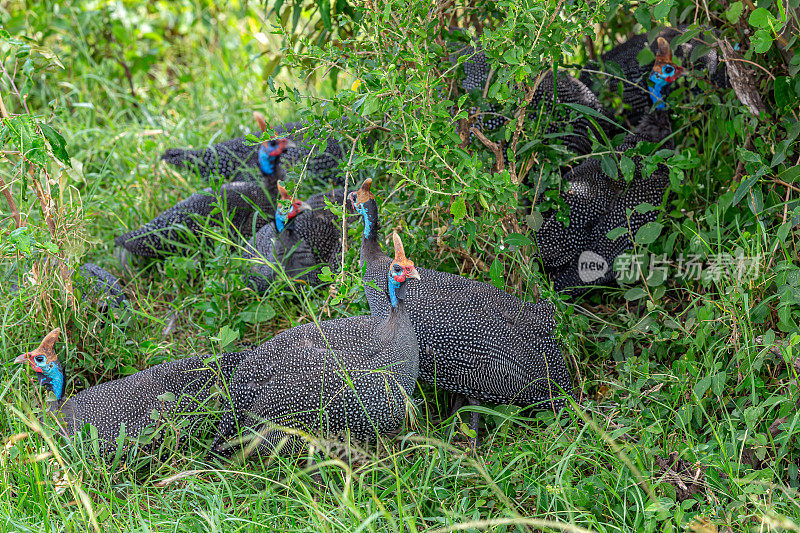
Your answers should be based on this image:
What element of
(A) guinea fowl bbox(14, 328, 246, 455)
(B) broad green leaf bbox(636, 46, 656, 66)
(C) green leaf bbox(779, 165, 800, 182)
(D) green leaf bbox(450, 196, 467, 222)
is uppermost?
(B) broad green leaf bbox(636, 46, 656, 66)

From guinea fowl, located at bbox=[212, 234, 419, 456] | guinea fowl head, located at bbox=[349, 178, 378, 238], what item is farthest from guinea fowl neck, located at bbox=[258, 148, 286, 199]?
guinea fowl, located at bbox=[212, 234, 419, 456]

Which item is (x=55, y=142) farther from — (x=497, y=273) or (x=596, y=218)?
(x=596, y=218)

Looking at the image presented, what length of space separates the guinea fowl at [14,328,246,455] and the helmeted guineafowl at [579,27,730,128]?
2321mm

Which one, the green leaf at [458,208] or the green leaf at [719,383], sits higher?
the green leaf at [458,208]

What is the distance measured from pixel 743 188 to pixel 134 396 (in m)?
2.56

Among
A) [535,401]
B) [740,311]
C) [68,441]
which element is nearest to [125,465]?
[68,441]

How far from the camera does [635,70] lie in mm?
4086

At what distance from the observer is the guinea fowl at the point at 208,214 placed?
3.92 metres

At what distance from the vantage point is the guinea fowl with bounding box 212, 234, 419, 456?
2680 millimetres

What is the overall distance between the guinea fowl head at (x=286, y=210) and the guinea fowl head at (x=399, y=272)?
102cm

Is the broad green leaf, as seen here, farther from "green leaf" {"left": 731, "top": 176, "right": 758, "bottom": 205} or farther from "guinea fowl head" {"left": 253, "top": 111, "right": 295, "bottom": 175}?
"guinea fowl head" {"left": 253, "top": 111, "right": 295, "bottom": 175}

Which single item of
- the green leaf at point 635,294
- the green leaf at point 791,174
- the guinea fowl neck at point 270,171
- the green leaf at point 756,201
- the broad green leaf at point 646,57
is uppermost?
the broad green leaf at point 646,57

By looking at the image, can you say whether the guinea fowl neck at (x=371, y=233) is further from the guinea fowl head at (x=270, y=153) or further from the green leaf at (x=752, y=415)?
the green leaf at (x=752, y=415)

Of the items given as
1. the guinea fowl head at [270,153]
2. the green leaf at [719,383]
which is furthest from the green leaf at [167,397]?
the green leaf at [719,383]
